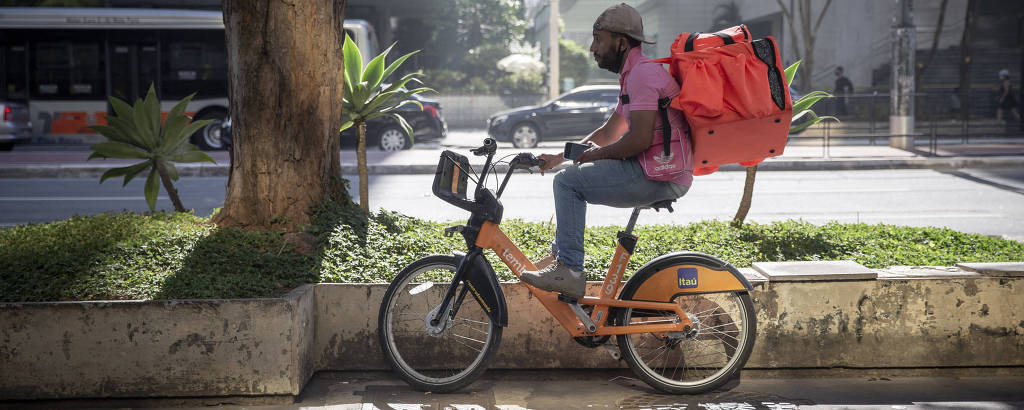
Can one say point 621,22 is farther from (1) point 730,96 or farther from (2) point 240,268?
(2) point 240,268

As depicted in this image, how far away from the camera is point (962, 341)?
14.5ft

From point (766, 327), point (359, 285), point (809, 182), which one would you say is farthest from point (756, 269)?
point (809, 182)

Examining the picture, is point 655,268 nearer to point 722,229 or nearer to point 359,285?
point 359,285

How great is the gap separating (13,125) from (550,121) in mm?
12294

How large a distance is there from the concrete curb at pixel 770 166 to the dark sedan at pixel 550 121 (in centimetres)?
553

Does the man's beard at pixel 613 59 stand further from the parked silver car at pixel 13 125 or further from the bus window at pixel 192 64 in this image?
the parked silver car at pixel 13 125

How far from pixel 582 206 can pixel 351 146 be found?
A: 18.7 m

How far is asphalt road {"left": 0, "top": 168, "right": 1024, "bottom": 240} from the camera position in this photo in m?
10.1

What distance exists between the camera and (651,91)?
3766 millimetres

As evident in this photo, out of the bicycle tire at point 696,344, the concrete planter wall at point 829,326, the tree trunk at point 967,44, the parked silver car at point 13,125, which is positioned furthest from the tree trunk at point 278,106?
the tree trunk at point 967,44

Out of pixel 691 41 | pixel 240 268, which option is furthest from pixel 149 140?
pixel 691 41

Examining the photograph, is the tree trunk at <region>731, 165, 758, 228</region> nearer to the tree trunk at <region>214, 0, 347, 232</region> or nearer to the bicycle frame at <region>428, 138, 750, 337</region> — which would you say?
A: the bicycle frame at <region>428, 138, 750, 337</region>

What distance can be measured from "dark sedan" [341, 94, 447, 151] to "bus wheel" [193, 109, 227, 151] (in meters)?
2.87

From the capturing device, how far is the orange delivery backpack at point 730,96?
151 inches
